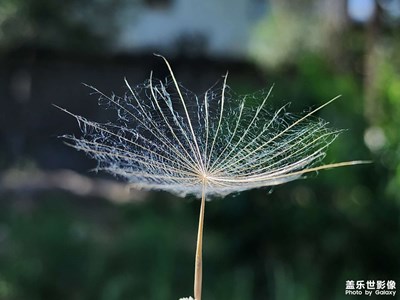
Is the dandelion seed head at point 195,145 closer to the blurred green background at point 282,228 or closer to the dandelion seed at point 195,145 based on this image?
the dandelion seed at point 195,145

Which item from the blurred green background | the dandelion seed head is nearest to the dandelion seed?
the dandelion seed head

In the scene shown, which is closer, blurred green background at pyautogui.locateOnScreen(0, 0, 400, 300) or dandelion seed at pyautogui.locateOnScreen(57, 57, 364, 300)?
dandelion seed at pyautogui.locateOnScreen(57, 57, 364, 300)

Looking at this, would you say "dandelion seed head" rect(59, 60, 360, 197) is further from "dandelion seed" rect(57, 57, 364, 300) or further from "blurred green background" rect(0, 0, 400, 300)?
"blurred green background" rect(0, 0, 400, 300)

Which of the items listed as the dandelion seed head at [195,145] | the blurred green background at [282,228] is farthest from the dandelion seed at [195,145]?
the blurred green background at [282,228]

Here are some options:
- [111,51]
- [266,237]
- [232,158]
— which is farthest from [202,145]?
[111,51]

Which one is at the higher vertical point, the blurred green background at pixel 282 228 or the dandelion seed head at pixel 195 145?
the blurred green background at pixel 282 228

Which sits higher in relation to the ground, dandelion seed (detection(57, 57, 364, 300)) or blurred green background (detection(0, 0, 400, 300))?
blurred green background (detection(0, 0, 400, 300))

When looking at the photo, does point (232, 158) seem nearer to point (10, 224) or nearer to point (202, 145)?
point (202, 145)

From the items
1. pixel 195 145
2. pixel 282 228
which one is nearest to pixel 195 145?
pixel 195 145
